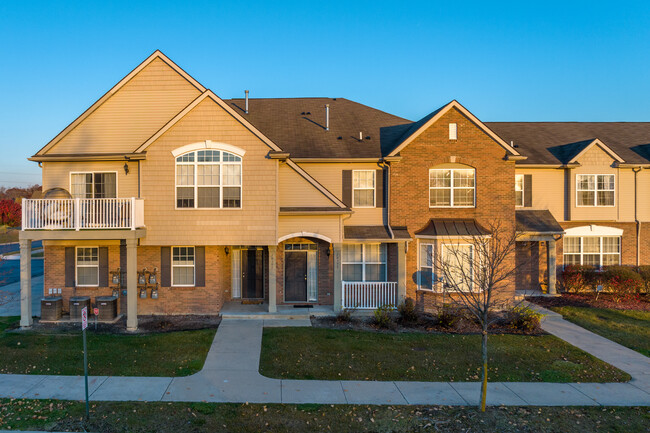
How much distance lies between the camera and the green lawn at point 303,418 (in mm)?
6625

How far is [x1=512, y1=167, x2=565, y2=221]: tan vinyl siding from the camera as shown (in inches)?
687

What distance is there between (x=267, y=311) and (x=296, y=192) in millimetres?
4623

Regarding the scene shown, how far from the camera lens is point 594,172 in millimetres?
17453

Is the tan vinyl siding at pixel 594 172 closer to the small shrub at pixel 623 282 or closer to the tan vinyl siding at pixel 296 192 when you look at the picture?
the small shrub at pixel 623 282

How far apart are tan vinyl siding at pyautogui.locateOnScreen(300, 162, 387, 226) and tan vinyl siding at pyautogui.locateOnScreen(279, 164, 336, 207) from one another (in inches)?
57.1

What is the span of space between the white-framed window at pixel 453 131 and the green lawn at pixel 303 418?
10481 mm

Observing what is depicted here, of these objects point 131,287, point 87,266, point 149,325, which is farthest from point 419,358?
point 87,266

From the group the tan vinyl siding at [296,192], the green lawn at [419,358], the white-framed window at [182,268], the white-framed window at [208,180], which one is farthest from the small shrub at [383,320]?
the white-framed window at [182,268]

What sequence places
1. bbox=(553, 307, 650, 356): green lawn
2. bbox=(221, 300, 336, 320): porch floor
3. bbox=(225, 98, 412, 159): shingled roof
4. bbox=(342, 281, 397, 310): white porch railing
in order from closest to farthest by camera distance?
bbox=(553, 307, 650, 356): green lawn < bbox=(221, 300, 336, 320): porch floor < bbox=(342, 281, 397, 310): white porch railing < bbox=(225, 98, 412, 159): shingled roof

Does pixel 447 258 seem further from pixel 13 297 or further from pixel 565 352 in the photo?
pixel 13 297

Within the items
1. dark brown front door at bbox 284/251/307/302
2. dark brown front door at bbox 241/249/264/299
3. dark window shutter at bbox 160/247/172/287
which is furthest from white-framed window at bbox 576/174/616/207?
dark window shutter at bbox 160/247/172/287

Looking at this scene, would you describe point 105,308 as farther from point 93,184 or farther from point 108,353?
point 93,184

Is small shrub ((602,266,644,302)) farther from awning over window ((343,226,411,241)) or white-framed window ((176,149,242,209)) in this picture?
white-framed window ((176,149,242,209))

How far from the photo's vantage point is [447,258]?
575 inches
